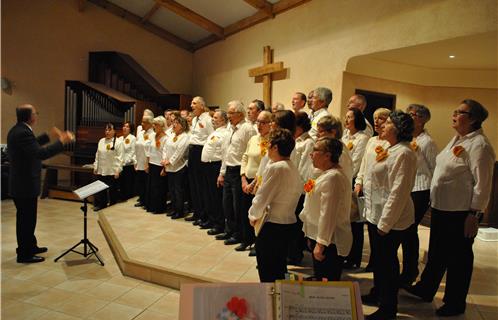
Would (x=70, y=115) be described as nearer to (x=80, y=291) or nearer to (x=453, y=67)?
(x=80, y=291)

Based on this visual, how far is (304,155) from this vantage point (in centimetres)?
324

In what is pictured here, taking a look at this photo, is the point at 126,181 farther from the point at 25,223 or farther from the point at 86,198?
the point at 86,198

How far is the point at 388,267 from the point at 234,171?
2.01m

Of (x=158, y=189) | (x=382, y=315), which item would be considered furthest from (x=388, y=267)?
(x=158, y=189)

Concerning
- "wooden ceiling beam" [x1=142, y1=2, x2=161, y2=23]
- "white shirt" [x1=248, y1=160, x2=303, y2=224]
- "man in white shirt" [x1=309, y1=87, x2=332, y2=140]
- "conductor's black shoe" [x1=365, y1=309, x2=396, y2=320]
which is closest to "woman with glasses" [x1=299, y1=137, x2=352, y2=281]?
"white shirt" [x1=248, y1=160, x2=303, y2=224]

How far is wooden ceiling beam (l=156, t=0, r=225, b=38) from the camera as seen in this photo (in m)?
7.66

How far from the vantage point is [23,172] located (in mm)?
3857

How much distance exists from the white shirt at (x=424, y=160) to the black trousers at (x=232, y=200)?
175 cm

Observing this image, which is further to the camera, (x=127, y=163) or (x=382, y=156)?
(x=127, y=163)

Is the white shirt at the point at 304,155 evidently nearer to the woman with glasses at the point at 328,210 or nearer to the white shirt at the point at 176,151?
the woman with glasses at the point at 328,210

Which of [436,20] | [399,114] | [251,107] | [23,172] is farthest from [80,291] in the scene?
[436,20]

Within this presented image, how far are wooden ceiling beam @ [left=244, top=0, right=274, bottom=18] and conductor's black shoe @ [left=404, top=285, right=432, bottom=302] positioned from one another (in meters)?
5.22

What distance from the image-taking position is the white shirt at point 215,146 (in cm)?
457

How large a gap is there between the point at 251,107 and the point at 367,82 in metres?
2.53
